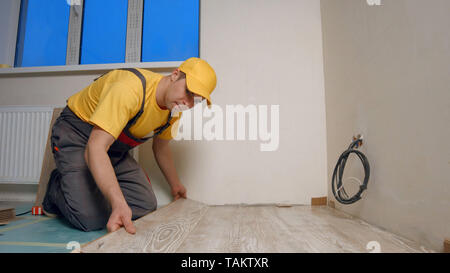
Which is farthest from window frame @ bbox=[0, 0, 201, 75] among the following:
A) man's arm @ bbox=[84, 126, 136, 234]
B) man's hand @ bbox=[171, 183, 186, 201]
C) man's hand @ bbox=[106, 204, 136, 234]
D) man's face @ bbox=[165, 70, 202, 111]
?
man's hand @ bbox=[106, 204, 136, 234]

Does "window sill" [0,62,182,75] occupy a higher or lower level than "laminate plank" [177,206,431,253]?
higher

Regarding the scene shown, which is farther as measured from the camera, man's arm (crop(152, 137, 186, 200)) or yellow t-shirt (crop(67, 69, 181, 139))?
man's arm (crop(152, 137, 186, 200))

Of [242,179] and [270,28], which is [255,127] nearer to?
[242,179]

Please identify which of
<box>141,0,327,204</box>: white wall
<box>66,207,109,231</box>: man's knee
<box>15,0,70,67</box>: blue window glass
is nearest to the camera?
<box>66,207,109,231</box>: man's knee

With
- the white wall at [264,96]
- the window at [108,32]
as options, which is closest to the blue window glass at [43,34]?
the window at [108,32]

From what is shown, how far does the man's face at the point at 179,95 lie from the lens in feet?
4.06

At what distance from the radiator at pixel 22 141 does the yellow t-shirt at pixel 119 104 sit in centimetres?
85

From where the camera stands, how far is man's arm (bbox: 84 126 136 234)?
3.23ft

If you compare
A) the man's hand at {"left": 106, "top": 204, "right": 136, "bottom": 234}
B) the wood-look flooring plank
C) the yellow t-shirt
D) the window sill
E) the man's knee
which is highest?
the window sill

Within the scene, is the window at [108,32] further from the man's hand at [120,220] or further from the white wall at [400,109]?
the man's hand at [120,220]

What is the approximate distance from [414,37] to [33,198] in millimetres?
2808

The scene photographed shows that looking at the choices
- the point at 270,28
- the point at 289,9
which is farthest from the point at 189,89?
the point at 289,9

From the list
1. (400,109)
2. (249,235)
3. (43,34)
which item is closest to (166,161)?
(249,235)

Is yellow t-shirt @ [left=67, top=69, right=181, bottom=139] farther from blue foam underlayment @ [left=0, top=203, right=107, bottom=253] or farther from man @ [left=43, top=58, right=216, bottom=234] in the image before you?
blue foam underlayment @ [left=0, top=203, right=107, bottom=253]
